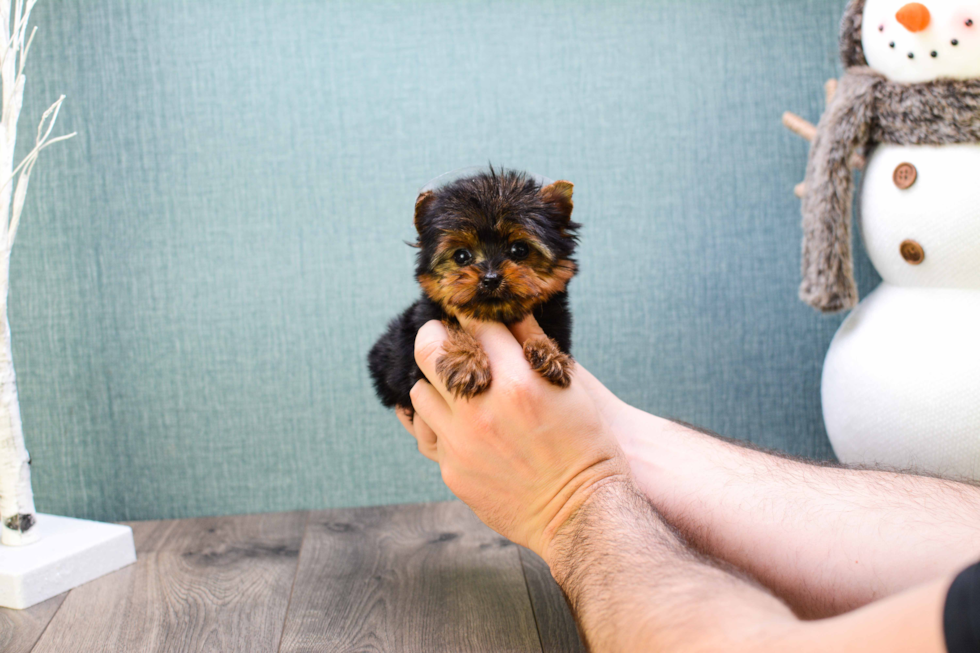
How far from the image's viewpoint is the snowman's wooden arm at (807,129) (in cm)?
182

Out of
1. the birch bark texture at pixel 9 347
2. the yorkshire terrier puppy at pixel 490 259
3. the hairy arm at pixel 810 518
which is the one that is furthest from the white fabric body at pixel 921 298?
Result: the birch bark texture at pixel 9 347

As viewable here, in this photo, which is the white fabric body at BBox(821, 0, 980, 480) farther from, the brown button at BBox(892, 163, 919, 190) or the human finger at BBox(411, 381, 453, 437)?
the human finger at BBox(411, 381, 453, 437)

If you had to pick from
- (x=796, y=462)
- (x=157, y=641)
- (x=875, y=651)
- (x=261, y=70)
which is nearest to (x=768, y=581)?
(x=796, y=462)

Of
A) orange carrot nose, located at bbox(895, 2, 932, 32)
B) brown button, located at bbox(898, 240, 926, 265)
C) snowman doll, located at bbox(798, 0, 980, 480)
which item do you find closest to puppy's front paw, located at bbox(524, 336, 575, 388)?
snowman doll, located at bbox(798, 0, 980, 480)

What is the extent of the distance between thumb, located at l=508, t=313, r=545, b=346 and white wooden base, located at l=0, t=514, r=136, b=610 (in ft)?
4.14

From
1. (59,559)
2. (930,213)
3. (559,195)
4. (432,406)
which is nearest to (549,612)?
(432,406)

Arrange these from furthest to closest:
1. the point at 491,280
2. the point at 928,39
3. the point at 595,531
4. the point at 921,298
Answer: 1. the point at 921,298
2. the point at 928,39
3. the point at 491,280
4. the point at 595,531

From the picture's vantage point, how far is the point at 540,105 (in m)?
2.15

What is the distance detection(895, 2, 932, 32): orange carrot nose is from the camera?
1.54m

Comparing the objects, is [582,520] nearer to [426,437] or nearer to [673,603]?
[673,603]

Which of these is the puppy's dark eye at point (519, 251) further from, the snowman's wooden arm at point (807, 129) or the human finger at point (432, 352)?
the snowman's wooden arm at point (807, 129)

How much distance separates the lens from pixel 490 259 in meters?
1.24

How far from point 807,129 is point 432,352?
4.84 feet

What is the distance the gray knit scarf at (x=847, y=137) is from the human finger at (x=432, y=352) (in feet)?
3.85
